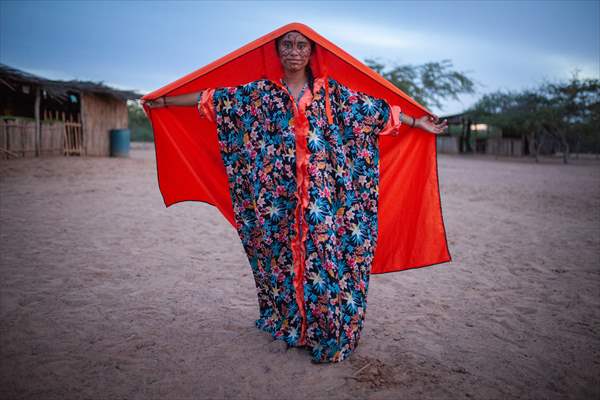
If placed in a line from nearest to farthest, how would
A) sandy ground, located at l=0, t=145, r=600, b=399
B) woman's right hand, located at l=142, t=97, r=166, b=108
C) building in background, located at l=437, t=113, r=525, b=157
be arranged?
sandy ground, located at l=0, t=145, r=600, b=399 < woman's right hand, located at l=142, t=97, r=166, b=108 < building in background, located at l=437, t=113, r=525, b=157

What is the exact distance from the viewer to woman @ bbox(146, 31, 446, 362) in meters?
2.40

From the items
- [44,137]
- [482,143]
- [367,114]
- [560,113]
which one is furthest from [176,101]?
[482,143]

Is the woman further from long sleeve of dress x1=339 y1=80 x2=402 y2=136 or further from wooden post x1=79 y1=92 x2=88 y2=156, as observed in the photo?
wooden post x1=79 y1=92 x2=88 y2=156

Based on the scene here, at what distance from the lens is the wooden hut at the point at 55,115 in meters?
13.6

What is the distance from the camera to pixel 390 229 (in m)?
3.02

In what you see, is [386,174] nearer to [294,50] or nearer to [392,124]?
[392,124]

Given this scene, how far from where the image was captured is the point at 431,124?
2.87m

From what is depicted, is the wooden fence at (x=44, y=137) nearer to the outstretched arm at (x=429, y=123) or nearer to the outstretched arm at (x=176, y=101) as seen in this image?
the outstretched arm at (x=176, y=101)

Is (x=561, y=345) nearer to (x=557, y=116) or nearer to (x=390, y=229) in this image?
(x=390, y=229)

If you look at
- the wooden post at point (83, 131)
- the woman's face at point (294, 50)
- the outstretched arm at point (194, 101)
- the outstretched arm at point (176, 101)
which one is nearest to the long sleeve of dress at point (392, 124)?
the woman's face at point (294, 50)

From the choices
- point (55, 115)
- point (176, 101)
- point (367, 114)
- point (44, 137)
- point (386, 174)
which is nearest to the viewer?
point (367, 114)

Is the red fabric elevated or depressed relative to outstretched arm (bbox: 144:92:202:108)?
depressed

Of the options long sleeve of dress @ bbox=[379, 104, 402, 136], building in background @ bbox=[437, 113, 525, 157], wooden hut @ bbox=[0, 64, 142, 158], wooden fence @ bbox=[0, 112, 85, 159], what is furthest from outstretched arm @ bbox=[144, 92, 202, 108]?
building in background @ bbox=[437, 113, 525, 157]

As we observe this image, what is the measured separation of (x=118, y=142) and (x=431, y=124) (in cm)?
1878
